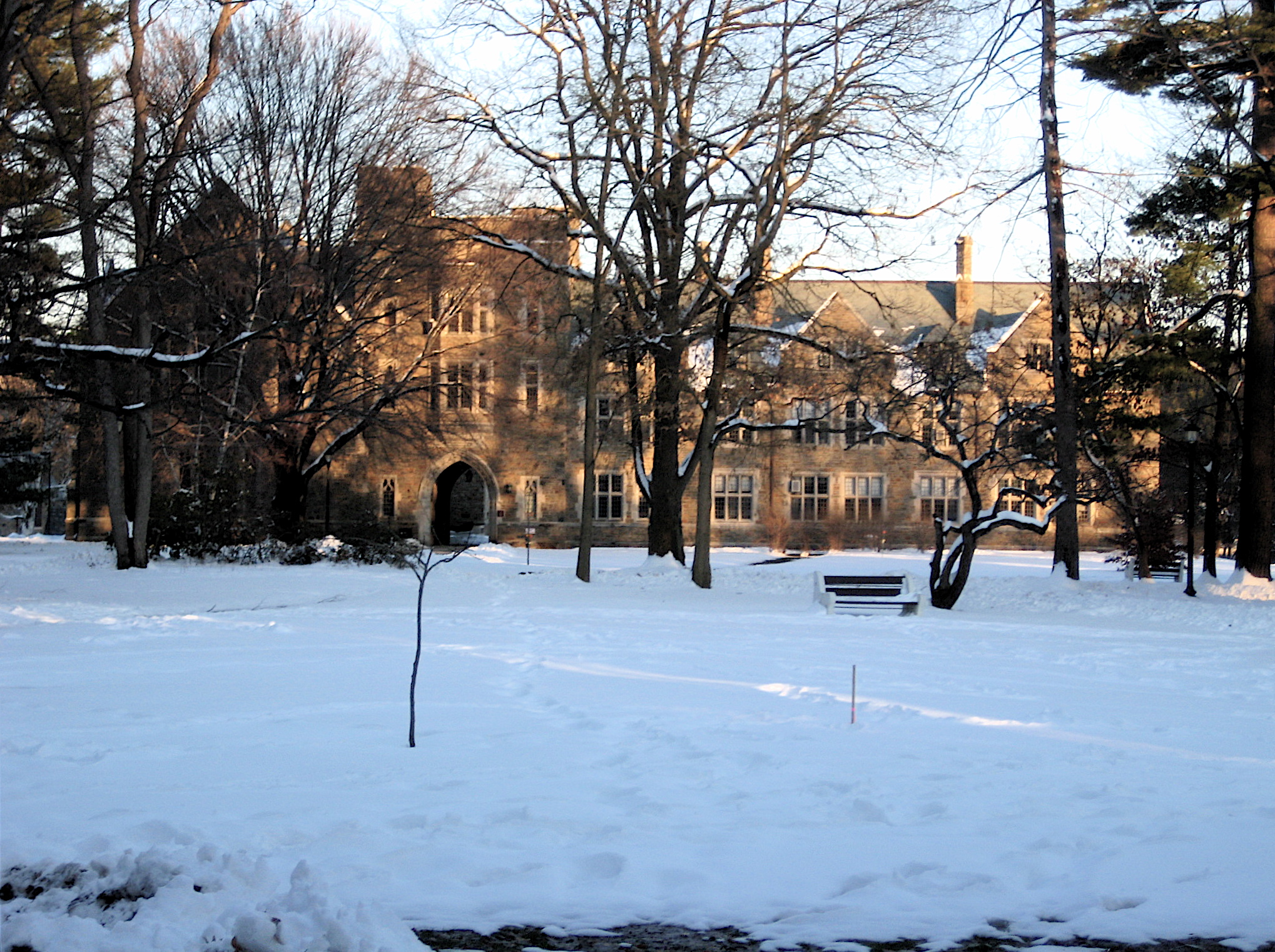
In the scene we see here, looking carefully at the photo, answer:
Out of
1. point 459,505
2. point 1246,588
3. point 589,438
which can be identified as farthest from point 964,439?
point 459,505

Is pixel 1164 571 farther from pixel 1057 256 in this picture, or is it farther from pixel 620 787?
pixel 620 787

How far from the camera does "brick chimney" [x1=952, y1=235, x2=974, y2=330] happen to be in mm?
43406

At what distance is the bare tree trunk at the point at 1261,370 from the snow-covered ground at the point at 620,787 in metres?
7.32

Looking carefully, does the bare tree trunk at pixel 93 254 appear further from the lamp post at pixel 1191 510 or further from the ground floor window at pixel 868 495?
the ground floor window at pixel 868 495

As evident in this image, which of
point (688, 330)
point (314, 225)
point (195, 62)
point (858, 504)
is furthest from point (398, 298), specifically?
point (858, 504)

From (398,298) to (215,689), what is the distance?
22.0 meters

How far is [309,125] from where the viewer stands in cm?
2472

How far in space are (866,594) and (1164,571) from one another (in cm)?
1334

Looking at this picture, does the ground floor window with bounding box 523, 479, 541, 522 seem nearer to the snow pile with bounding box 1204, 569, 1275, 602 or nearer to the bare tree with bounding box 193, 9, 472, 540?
the bare tree with bounding box 193, 9, 472, 540

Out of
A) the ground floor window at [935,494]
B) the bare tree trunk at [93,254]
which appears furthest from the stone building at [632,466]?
the bare tree trunk at [93,254]

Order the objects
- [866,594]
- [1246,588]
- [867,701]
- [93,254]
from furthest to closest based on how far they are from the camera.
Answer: [1246,588] < [93,254] < [866,594] < [867,701]

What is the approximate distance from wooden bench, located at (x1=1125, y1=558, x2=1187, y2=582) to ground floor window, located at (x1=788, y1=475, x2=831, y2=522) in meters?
15.6

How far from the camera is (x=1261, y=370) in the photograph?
1920 cm

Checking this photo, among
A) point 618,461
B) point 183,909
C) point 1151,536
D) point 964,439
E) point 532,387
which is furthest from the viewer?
point 618,461
